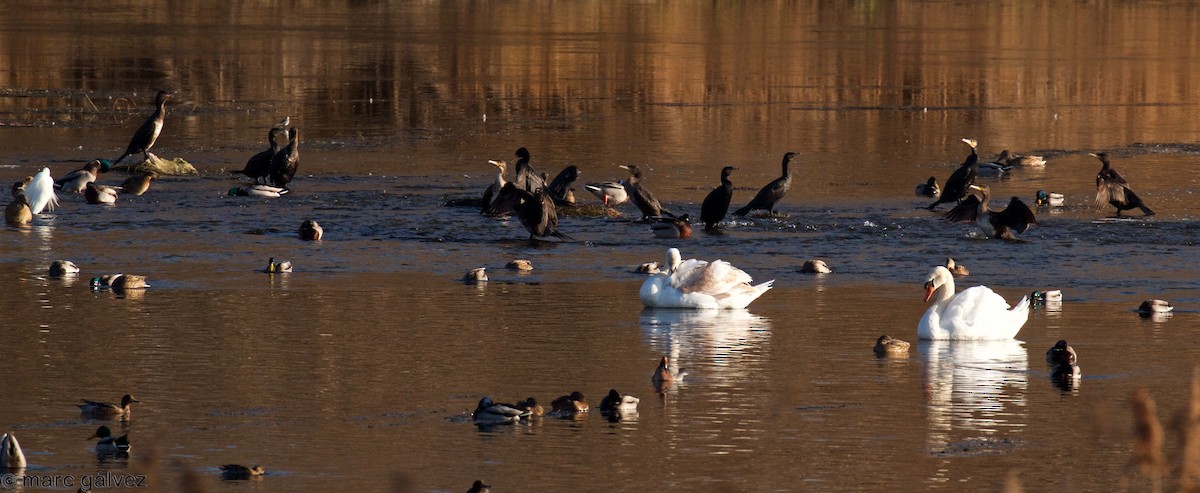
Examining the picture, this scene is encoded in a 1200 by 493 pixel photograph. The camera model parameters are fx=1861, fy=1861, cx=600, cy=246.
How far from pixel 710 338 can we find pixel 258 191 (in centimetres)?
854

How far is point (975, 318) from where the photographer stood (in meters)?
12.6

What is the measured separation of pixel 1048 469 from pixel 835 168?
1360cm

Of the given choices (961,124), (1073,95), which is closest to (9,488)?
(961,124)

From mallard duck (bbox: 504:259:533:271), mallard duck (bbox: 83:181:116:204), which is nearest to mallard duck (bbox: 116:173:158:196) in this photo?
mallard duck (bbox: 83:181:116:204)

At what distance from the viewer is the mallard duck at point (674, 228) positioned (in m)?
17.6

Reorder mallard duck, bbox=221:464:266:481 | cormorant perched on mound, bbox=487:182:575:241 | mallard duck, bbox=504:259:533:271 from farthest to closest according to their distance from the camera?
cormorant perched on mound, bbox=487:182:575:241 → mallard duck, bbox=504:259:533:271 → mallard duck, bbox=221:464:266:481

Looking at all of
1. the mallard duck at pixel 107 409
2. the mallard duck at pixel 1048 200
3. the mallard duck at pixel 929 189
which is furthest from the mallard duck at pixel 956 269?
the mallard duck at pixel 107 409

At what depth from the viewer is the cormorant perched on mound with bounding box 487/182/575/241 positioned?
17.6 m

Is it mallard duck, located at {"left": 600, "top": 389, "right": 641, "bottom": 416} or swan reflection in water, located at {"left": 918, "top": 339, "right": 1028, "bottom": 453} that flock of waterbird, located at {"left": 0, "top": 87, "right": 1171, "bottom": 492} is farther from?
swan reflection in water, located at {"left": 918, "top": 339, "right": 1028, "bottom": 453}

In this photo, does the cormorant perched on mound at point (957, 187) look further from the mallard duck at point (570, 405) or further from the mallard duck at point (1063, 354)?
the mallard duck at point (570, 405)

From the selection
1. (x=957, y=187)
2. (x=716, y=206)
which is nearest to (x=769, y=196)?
(x=716, y=206)

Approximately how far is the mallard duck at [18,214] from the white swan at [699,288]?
7.15 metres

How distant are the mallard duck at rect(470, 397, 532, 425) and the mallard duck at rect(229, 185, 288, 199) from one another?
1049 cm

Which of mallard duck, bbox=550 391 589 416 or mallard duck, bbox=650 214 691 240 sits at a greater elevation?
mallard duck, bbox=650 214 691 240
